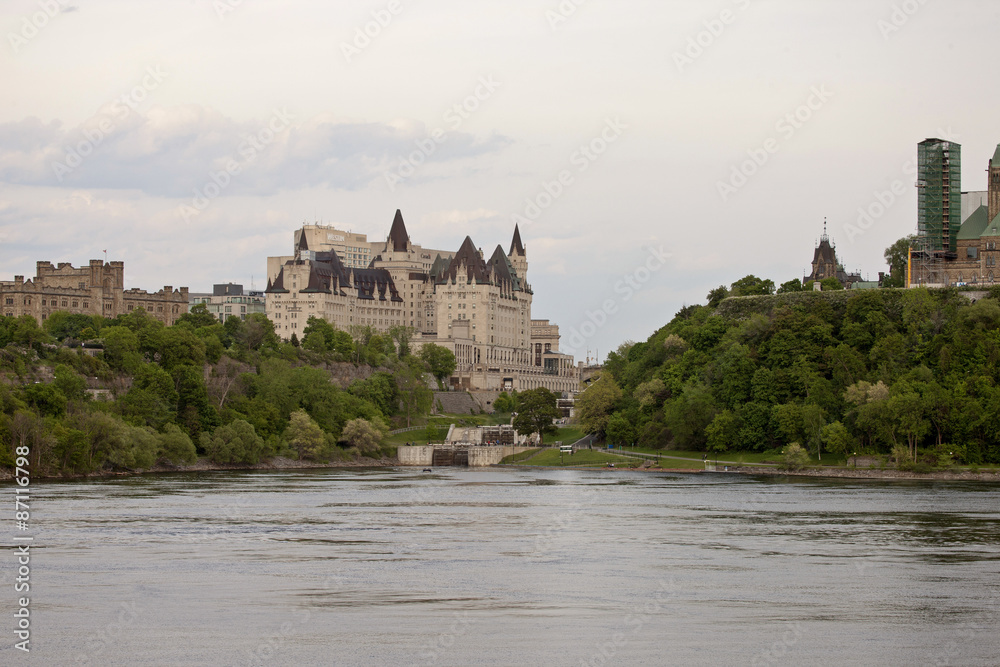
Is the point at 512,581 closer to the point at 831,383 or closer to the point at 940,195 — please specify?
the point at 831,383

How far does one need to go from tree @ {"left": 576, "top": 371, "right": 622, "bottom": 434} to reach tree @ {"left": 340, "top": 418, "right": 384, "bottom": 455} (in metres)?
23.9

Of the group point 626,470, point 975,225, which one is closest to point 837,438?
point 626,470

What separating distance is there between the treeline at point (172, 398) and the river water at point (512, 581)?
23581 mm

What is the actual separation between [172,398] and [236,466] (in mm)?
9461

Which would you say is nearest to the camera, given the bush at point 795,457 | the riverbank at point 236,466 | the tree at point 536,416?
the riverbank at point 236,466

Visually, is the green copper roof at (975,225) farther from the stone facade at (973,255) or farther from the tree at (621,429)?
the tree at (621,429)

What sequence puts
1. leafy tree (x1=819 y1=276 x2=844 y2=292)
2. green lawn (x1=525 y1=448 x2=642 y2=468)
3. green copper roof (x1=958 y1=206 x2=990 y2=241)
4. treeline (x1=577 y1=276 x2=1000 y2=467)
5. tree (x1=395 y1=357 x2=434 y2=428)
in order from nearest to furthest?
treeline (x1=577 y1=276 x2=1000 y2=467) → green lawn (x1=525 y1=448 x2=642 y2=468) → green copper roof (x1=958 y1=206 x2=990 y2=241) → leafy tree (x1=819 y1=276 x2=844 y2=292) → tree (x1=395 y1=357 x2=434 y2=428)

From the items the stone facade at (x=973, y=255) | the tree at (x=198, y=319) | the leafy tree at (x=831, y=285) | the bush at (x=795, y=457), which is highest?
the stone facade at (x=973, y=255)

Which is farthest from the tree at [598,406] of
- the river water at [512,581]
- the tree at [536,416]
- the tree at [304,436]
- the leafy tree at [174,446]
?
the river water at [512,581]

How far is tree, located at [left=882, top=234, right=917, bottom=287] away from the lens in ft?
498

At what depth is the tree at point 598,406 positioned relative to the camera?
475 ft

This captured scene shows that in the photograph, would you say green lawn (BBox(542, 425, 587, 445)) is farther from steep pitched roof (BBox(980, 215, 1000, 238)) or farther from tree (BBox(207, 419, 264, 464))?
steep pitched roof (BBox(980, 215, 1000, 238))

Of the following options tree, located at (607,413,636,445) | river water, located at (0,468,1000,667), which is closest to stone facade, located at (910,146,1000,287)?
tree, located at (607,413,636,445)

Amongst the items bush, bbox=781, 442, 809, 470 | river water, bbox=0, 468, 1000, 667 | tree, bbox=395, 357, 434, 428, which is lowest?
river water, bbox=0, 468, 1000, 667
